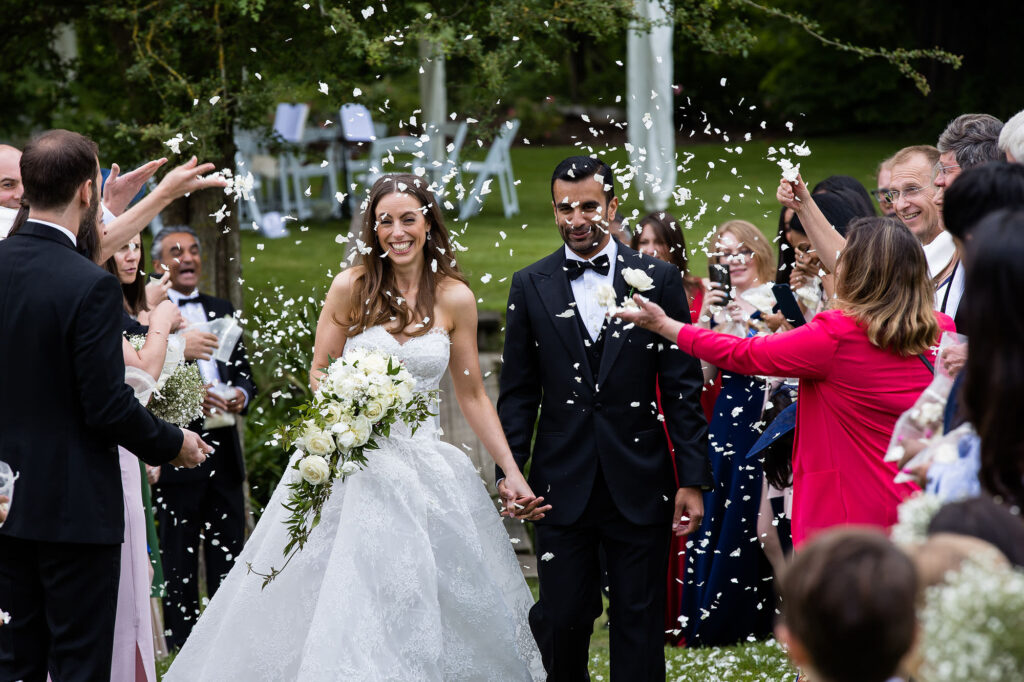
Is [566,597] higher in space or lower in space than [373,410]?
lower

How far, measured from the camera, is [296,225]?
15.4m

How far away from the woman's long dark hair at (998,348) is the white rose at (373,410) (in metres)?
2.32

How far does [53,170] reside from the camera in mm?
3734

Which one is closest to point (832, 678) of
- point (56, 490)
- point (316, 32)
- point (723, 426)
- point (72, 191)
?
point (56, 490)

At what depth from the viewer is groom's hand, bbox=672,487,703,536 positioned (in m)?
4.54

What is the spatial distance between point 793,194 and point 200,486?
3.53 meters

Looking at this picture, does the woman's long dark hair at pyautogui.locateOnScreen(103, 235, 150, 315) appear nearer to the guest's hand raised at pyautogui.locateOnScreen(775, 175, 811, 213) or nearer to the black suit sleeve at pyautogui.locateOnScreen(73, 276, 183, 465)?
the black suit sleeve at pyautogui.locateOnScreen(73, 276, 183, 465)

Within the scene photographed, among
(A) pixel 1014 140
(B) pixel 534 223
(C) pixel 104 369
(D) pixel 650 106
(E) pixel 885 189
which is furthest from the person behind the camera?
(B) pixel 534 223

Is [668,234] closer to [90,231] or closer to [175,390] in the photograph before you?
[175,390]

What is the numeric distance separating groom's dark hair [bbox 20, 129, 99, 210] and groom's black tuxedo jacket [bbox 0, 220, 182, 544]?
3.7 inches

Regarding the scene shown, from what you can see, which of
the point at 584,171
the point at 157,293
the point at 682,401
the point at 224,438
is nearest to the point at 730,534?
the point at 682,401

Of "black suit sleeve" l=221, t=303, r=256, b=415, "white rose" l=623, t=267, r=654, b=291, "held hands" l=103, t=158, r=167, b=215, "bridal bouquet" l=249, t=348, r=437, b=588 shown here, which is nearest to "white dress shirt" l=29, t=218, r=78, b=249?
"held hands" l=103, t=158, r=167, b=215

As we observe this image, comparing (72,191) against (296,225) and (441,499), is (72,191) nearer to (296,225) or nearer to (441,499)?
(441,499)

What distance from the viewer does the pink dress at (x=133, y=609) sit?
4422mm
